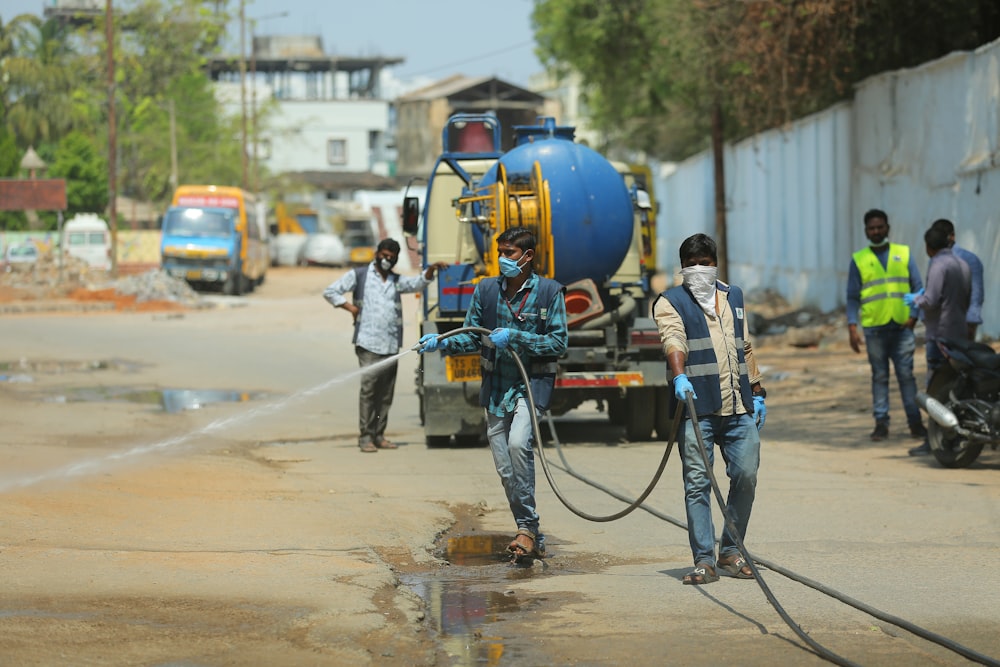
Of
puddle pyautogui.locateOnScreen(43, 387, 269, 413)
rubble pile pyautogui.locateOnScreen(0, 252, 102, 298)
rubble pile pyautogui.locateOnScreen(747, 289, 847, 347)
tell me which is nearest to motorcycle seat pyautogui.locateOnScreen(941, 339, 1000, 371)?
puddle pyautogui.locateOnScreen(43, 387, 269, 413)

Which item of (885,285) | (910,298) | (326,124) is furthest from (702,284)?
(326,124)

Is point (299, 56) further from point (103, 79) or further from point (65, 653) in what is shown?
point (65, 653)

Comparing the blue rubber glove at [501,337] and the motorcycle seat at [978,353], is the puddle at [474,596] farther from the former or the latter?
the motorcycle seat at [978,353]

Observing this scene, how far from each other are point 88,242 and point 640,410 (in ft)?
158

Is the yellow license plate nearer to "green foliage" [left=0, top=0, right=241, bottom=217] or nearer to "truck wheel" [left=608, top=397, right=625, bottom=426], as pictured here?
"truck wheel" [left=608, top=397, right=625, bottom=426]

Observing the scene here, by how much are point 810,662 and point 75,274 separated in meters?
44.2

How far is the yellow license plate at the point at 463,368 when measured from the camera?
12.9m

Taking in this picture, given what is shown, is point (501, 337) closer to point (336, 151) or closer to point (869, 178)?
point (869, 178)

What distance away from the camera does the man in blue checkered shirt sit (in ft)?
27.3

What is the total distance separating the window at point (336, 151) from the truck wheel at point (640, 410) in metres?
91.5

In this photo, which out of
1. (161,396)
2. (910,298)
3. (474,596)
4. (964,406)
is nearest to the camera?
(474,596)

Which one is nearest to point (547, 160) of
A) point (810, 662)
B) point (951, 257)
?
point (951, 257)

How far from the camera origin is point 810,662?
5965mm

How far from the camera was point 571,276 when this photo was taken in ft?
44.1
